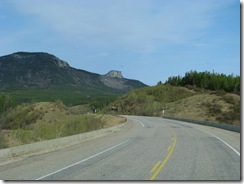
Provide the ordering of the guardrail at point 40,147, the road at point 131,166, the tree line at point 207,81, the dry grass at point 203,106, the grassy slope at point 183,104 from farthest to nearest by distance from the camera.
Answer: the tree line at point 207,81
the dry grass at point 203,106
the grassy slope at point 183,104
the guardrail at point 40,147
the road at point 131,166

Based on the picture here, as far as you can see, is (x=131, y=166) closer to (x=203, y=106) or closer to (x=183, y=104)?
(x=203, y=106)

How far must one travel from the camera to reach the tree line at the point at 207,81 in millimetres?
112525

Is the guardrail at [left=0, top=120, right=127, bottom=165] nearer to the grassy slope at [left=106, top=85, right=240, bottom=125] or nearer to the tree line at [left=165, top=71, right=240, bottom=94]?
the grassy slope at [left=106, top=85, right=240, bottom=125]

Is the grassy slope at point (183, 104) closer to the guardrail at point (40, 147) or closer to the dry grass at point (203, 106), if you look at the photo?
the dry grass at point (203, 106)

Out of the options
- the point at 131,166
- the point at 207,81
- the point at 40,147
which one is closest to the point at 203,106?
the point at 207,81

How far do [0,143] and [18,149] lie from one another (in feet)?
6.84

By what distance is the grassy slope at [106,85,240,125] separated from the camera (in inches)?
2771

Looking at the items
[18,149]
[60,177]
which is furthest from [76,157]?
[60,177]

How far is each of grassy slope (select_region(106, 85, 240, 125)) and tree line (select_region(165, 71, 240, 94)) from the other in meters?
4.91

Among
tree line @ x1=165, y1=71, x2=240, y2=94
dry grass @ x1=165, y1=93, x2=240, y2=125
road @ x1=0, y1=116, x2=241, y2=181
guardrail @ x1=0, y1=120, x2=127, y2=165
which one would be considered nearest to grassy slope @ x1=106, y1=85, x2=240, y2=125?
dry grass @ x1=165, y1=93, x2=240, y2=125

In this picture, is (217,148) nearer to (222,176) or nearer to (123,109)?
(222,176)

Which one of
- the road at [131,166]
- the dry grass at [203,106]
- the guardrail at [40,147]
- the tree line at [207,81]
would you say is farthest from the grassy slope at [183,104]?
the road at [131,166]

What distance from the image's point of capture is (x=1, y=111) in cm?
7600

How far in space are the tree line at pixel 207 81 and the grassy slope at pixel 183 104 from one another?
4910 mm
